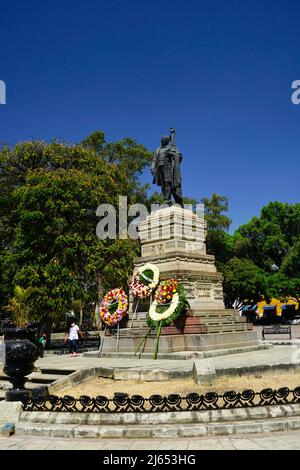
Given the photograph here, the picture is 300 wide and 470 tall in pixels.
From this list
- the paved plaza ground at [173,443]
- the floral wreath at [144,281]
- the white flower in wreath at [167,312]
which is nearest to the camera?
the paved plaza ground at [173,443]

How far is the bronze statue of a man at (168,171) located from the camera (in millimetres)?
19328

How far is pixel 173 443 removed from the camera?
629 centimetres

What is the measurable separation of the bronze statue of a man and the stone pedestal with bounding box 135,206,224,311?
1.01 meters

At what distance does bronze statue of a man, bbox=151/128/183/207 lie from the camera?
19.3 m

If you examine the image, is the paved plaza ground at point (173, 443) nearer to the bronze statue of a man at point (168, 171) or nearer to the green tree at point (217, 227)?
the bronze statue of a man at point (168, 171)

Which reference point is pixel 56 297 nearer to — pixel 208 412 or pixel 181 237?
pixel 181 237

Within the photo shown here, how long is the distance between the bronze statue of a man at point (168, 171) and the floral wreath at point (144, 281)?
3603mm

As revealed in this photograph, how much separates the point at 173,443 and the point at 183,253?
36.4ft

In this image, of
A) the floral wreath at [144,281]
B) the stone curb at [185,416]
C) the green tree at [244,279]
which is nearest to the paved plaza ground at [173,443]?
the stone curb at [185,416]

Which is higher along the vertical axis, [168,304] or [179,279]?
[179,279]

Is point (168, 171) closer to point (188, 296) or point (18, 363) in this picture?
point (188, 296)

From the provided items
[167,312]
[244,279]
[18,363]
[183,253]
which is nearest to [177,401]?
[18,363]

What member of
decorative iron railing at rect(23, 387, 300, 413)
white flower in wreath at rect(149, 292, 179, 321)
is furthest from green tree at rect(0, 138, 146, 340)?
decorative iron railing at rect(23, 387, 300, 413)

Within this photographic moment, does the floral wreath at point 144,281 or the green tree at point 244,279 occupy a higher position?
the green tree at point 244,279
